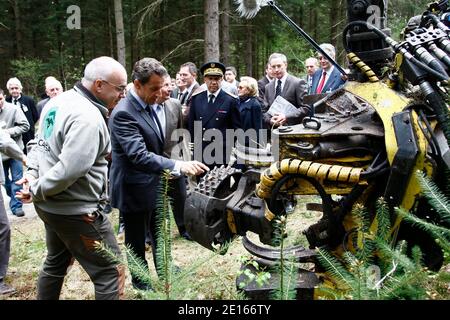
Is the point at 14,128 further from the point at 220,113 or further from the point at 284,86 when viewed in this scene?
the point at 284,86

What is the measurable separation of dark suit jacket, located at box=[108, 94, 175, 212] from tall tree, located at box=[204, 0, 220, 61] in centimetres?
809

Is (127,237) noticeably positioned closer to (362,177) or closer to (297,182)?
(297,182)

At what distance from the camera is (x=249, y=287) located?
332 centimetres

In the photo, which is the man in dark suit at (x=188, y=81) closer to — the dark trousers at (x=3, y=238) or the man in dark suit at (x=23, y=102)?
the dark trousers at (x=3, y=238)

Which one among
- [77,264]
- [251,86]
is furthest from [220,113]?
[77,264]

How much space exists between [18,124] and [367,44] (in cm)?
628

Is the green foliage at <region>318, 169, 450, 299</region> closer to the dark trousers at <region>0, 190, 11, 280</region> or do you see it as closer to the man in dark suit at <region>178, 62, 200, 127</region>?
the dark trousers at <region>0, 190, 11, 280</region>

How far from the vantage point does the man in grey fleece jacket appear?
3062mm

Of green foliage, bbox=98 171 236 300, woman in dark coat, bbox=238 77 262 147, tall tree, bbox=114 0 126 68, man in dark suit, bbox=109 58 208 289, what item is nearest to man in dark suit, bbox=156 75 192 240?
woman in dark coat, bbox=238 77 262 147

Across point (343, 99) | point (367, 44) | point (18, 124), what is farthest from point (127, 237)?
point (18, 124)

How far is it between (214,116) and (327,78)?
2181 millimetres

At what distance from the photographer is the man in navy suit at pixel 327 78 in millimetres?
7188

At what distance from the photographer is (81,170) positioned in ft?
10.1

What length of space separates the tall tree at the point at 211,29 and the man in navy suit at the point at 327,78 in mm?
4805
